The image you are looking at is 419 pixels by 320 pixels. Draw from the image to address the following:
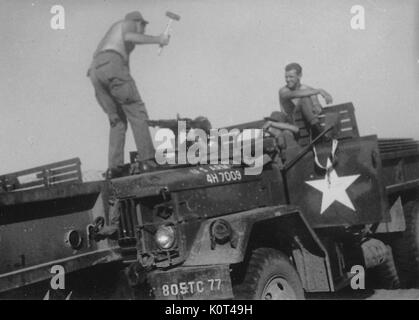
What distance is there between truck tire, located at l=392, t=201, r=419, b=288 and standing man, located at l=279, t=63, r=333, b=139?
5.69 ft

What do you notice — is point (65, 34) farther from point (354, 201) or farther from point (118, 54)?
point (354, 201)

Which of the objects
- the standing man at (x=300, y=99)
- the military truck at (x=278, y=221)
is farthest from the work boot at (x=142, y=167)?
the standing man at (x=300, y=99)

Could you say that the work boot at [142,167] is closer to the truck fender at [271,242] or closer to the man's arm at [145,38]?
the truck fender at [271,242]

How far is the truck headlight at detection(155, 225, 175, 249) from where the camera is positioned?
396 centimetres

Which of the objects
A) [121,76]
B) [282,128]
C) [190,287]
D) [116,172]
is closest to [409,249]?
[282,128]

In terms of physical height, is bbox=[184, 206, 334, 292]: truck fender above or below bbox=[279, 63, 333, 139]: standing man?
below

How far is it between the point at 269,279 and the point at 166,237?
0.88 metres

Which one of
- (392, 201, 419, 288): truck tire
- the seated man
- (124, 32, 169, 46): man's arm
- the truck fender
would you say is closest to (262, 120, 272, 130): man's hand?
the seated man

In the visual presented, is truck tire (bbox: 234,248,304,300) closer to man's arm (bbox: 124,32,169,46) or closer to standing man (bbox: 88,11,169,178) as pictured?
standing man (bbox: 88,11,169,178)

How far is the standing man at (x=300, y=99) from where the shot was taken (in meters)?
5.46

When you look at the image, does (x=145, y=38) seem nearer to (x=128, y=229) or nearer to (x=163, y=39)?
(x=163, y=39)

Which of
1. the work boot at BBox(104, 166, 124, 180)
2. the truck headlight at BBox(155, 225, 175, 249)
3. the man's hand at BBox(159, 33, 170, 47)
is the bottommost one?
the truck headlight at BBox(155, 225, 175, 249)
